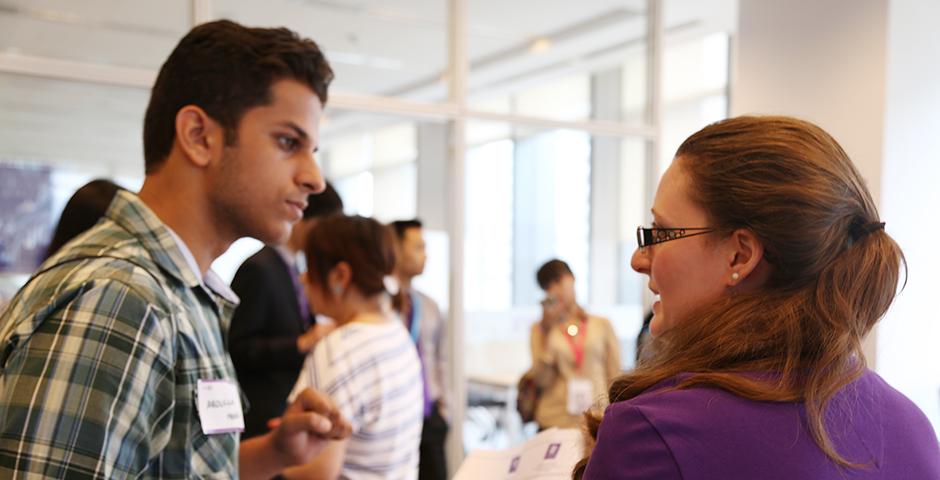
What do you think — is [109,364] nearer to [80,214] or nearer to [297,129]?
[297,129]

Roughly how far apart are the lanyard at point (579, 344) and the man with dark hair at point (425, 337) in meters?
0.63

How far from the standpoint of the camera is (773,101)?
4.05 metres

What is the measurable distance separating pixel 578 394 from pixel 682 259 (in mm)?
2710

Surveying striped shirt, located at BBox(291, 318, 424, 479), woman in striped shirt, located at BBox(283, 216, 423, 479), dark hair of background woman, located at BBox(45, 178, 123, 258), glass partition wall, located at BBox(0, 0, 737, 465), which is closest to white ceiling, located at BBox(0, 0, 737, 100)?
glass partition wall, located at BBox(0, 0, 737, 465)

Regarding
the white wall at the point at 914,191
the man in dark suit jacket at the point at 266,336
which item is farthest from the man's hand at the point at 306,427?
the white wall at the point at 914,191

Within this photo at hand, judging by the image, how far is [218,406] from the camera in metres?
1.17

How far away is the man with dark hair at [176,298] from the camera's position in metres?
0.94

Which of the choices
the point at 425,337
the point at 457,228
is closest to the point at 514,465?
the point at 425,337

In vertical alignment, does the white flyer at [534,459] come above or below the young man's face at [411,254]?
below

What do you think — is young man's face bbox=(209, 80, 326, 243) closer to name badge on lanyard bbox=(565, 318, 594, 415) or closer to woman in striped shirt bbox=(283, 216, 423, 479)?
woman in striped shirt bbox=(283, 216, 423, 479)

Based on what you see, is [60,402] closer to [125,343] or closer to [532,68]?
[125,343]

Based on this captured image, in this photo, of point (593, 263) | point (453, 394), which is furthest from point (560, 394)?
point (593, 263)

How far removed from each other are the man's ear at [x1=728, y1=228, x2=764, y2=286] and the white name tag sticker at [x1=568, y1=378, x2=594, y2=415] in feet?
8.90

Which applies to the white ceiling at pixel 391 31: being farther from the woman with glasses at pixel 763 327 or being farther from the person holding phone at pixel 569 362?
the woman with glasses at pixel 763 327
